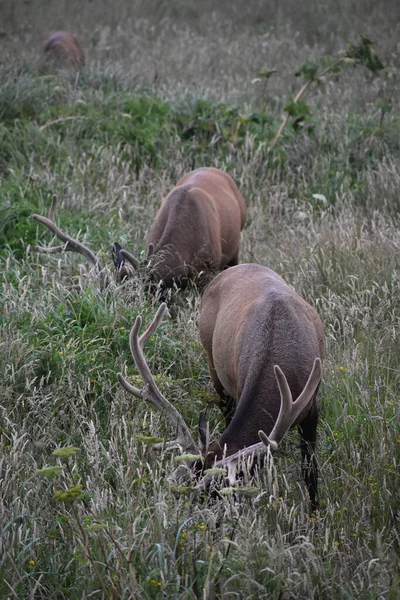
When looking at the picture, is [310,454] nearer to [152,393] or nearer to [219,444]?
[219,444]

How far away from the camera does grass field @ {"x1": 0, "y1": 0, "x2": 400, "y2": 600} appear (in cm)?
347

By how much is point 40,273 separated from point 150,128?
390 cm

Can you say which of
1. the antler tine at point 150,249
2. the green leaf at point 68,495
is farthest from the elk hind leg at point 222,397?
the green leaf at point 68,495

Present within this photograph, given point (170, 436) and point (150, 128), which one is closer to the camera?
point (170, 436)

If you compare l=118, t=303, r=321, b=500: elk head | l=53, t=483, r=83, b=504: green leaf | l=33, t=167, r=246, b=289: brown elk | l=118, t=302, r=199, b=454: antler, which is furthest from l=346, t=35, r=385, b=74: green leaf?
l=53, t=483, r=83, b=504: green leaf

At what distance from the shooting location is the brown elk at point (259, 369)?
3943 mm

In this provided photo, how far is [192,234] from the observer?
7438 mm

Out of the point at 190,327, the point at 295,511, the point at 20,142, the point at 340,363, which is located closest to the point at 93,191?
the point at 20,142

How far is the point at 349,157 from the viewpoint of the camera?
10062 mm

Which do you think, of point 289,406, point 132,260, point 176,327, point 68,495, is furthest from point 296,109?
point 68,495

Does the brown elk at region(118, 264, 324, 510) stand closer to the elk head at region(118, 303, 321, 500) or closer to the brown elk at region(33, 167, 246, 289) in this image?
the elk head at region(118, 303, 321, 500)

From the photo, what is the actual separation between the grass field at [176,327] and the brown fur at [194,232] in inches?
9.6

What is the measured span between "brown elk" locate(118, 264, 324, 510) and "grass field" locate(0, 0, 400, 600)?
190 millimetres

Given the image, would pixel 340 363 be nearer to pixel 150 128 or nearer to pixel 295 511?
pixel 295 511
